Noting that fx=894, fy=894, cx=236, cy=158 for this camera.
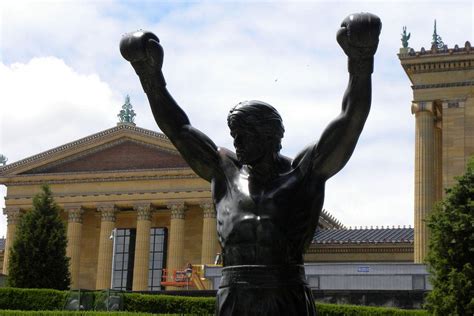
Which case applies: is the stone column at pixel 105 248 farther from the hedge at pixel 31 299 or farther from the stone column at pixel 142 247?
the hedge at pixel 31 299

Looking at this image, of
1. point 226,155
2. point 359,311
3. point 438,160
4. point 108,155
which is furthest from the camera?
point 108,155

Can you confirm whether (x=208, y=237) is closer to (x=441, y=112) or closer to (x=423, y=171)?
(x=423, y=171)

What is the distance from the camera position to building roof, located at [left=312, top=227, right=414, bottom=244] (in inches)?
2241

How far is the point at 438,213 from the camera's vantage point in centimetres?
2502

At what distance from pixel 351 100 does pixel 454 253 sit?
20668mm

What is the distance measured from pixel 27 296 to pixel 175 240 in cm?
2942

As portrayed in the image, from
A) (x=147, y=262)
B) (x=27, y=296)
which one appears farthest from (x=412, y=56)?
(x=147, y=262)

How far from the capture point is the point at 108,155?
64562 mm

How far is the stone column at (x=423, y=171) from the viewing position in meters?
42.2

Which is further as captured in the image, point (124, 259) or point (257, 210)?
point (124, 259)

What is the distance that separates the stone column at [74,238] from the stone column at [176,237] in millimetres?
7157

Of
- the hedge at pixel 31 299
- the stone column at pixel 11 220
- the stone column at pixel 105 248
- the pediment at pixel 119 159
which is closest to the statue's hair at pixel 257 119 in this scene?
the hedge at pixel 31 299

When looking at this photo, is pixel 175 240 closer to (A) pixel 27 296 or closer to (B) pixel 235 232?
(A) pixel 27 296

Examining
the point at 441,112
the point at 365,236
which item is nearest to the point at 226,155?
the point at 441,112
